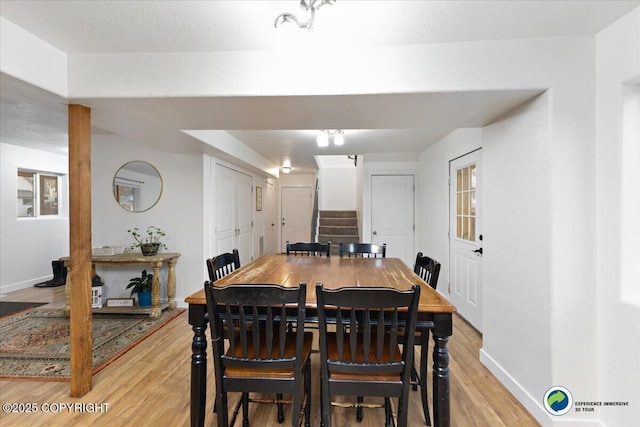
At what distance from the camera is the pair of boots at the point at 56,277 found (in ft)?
15.8

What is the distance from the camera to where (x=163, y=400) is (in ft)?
6.54

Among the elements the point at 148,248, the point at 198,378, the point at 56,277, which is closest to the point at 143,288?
the point at 148,248

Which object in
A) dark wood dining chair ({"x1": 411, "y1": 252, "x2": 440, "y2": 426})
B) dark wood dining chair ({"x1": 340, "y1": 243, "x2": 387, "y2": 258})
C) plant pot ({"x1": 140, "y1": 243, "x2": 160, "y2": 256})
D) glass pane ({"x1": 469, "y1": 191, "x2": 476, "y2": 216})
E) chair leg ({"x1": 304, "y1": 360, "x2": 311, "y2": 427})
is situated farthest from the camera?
plant pot ({"x1": 140, "y1": 243, "x2": 160, "y2": 256})

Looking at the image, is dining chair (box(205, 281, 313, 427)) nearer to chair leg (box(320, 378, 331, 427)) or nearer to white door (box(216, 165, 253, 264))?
chair leg (box(320, 378, 331, 427))

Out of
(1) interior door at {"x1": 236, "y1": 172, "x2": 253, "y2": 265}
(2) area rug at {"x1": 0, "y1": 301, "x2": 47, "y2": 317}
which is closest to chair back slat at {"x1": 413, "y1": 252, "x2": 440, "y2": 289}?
(1) interior door at {"x1": 236, "y1": 172, "x2": 253, "y2": 265}

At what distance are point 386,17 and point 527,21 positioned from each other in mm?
782

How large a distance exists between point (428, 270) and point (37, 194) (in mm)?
6432

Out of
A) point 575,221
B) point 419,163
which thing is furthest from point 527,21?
point 419,163

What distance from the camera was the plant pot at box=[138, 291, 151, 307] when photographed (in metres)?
3.62

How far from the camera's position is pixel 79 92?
2.00m

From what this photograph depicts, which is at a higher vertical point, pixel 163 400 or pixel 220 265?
pixel 220 265

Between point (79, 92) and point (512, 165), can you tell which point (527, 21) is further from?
point (79, 92)

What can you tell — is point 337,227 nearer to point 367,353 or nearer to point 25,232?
point 367,353

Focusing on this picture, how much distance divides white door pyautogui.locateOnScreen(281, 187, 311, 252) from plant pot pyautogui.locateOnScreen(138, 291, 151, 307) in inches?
184
